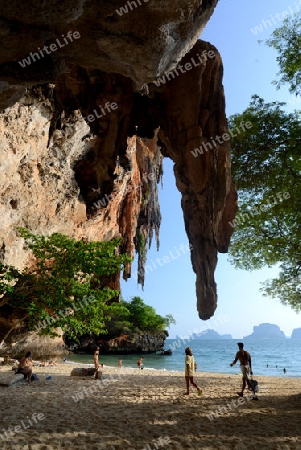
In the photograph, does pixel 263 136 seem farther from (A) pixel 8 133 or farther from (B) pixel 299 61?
(A) pixel 8 133

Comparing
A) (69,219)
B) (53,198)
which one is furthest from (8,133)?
(69,219)

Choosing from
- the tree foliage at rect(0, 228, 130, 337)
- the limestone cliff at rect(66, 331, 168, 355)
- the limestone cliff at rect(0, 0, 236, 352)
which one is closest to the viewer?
the limestone cliff at rect(0, 0, 236, 352)

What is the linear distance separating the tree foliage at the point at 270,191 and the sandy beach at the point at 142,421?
687 centimetres

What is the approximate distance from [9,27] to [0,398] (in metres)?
9.16

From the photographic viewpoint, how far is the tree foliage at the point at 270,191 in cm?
1373

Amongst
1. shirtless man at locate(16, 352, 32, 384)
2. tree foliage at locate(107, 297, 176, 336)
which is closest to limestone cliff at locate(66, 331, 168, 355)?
tree foliage at locate(107, 297, 176, 336)

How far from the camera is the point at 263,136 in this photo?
47.0ft

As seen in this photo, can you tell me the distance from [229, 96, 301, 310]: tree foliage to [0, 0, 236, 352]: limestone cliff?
1491mm

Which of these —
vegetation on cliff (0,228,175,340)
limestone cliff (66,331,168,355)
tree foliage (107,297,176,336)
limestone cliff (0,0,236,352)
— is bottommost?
limestone cliff (66,331,168,355)

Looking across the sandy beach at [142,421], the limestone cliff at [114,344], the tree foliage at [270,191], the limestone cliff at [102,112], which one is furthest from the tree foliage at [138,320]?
the sandy beach at [142,421]

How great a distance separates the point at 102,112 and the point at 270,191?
9.13m

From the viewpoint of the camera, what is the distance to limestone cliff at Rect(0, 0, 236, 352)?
4.82 m

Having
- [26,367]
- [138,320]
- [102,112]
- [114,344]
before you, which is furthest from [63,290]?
[138,320]

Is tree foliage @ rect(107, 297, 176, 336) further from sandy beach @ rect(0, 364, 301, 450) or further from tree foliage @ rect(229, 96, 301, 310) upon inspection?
sandy beach @ rect(0, 364, 301, 450)
